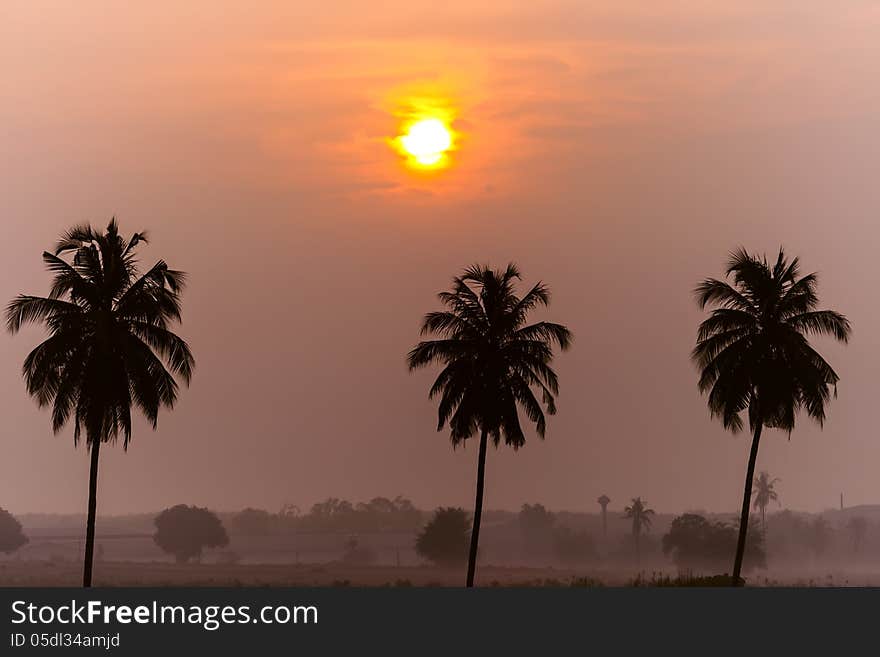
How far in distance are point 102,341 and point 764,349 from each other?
3688 cm

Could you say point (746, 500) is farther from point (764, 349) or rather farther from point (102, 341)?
point (102, 341)

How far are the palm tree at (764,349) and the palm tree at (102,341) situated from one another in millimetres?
30185

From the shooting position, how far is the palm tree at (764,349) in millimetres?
74938

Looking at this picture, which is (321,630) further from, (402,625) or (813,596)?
(813,596)

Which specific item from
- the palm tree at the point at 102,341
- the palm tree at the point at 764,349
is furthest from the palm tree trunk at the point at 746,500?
the palm tree at the point at 102,341

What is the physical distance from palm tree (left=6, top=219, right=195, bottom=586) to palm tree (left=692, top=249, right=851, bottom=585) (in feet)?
99.0

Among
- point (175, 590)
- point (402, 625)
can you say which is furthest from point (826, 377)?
point (175, 590)

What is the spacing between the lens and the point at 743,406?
2972 inches

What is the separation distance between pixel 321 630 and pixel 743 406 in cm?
3299

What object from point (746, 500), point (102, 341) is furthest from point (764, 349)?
point (102, 341)

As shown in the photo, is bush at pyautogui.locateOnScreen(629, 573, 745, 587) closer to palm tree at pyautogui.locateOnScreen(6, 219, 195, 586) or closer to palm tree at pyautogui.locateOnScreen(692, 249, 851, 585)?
palm tree at pyautogui.locateOnScreen(692, 249, 851, 585)

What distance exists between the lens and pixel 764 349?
7531cm

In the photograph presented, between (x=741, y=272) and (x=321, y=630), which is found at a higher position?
(x=741, y=272)

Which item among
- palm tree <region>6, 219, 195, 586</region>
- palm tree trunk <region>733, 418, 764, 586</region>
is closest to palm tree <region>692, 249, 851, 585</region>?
palm tree trunk <region>733, 418, 764, 586</region>
